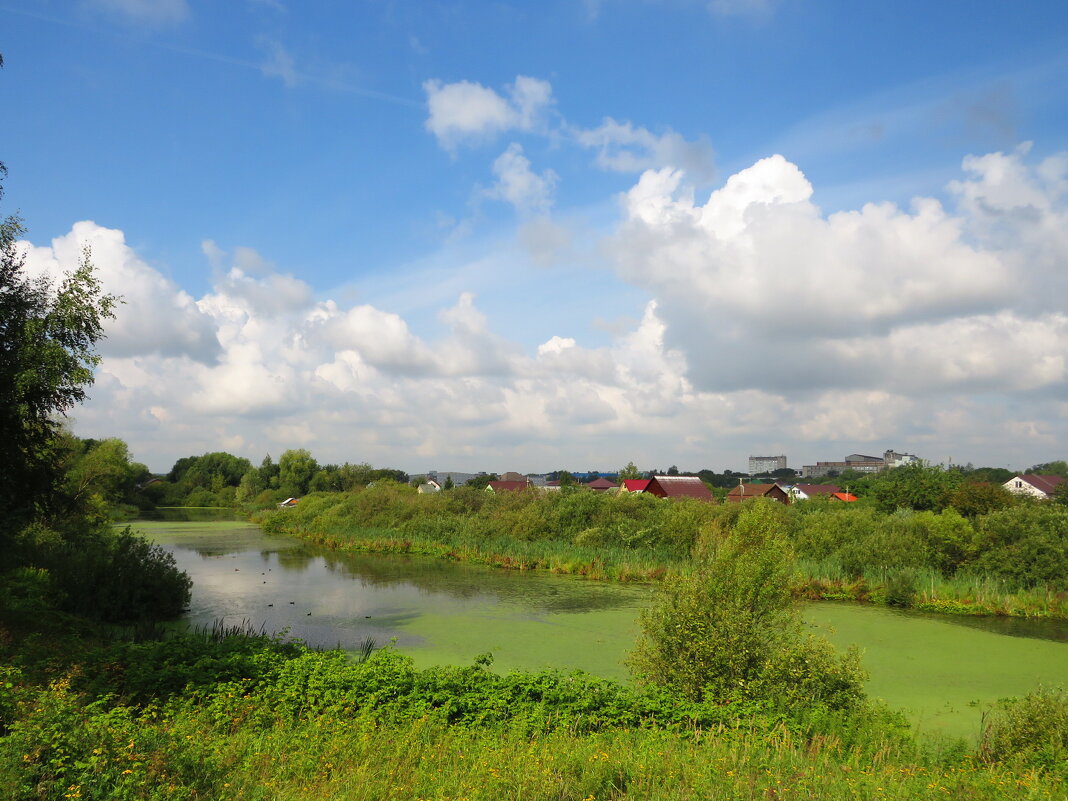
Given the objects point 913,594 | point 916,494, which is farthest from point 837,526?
point 916,494

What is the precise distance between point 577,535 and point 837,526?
11596mm

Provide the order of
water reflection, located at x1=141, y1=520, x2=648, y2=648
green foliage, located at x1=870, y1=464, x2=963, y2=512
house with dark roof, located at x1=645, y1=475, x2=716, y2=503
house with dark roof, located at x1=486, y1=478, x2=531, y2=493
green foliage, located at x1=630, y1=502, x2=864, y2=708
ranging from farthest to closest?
house with dark roof, located at x1=645, y1=475, x2=716, y2=503
house with dark roof, located at x1=486, y1=478, x2=531, y2=493
green foliage, located at x1=870, y1=464, x2=963, y2=512
water reflection, located at x1=141, y1=520, x2=648, y2=648
green foliage, located at x1=630, y1=502, x2=864, y2=708

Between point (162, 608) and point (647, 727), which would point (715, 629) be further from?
point (162, 608)

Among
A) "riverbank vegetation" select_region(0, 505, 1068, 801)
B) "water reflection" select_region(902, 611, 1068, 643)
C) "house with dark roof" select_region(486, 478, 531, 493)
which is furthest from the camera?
"house with dark roof" select_region(486, 478, 531, 493)

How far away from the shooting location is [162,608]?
1681 cm

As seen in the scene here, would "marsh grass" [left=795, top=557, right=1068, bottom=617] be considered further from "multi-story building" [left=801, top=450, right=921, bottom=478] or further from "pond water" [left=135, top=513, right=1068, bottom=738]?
"multi-story building" [left=801, top=450, right=921, bottom=478]

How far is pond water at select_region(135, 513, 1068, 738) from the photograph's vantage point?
12180 mm

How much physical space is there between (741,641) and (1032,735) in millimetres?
3175

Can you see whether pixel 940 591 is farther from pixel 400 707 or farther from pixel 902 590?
pixel 400 707

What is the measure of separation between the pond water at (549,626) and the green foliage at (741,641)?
2144mm

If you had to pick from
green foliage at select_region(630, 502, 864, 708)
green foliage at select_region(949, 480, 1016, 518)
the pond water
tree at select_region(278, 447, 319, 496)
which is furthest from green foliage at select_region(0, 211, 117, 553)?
tree at select_region(278, 447, 319, 496)

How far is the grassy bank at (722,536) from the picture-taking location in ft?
66.6

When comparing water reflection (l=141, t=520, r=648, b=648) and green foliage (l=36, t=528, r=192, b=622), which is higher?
green foliage (l=36, t=528, r=192, b=622)

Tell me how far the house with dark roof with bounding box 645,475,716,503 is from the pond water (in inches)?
937
